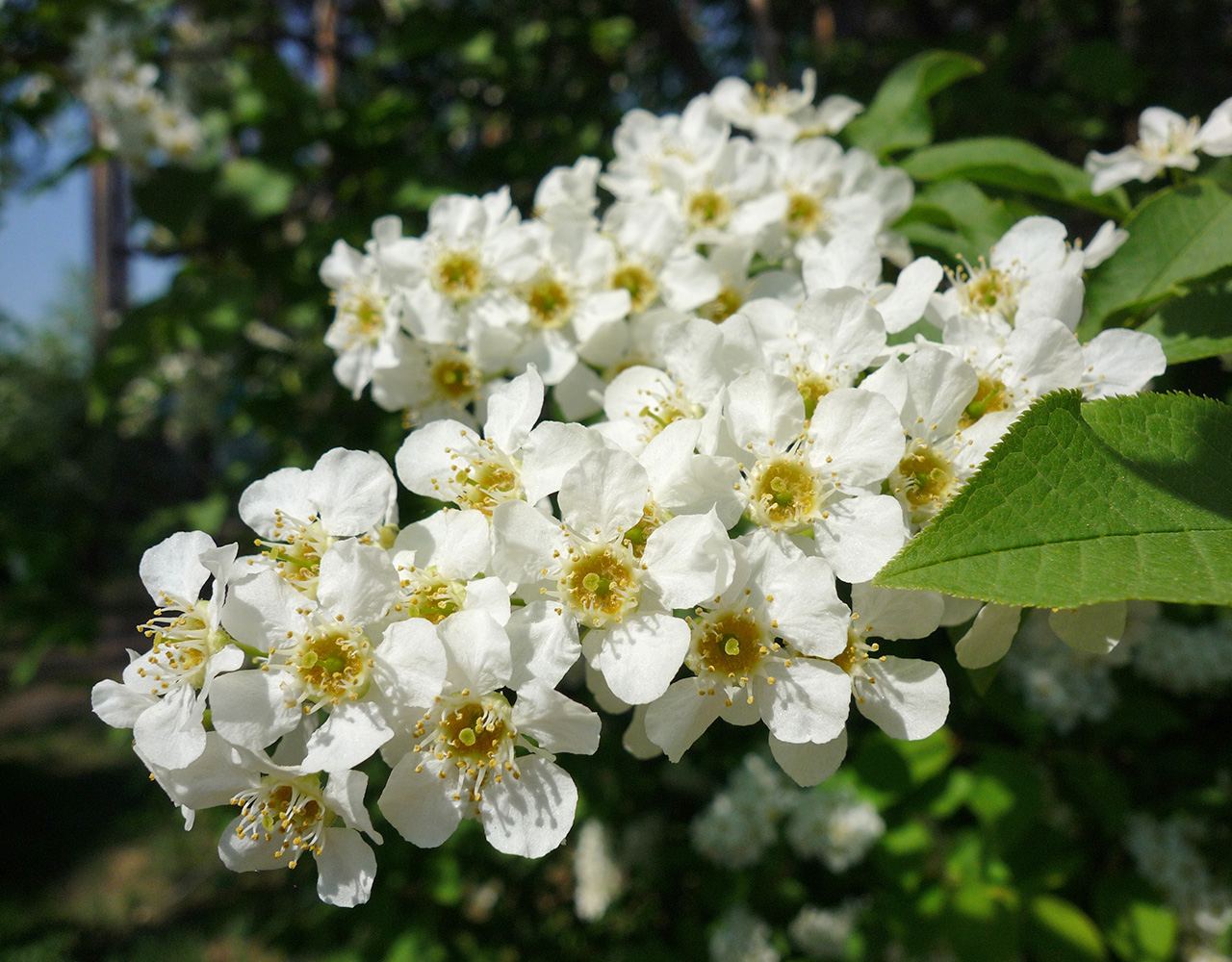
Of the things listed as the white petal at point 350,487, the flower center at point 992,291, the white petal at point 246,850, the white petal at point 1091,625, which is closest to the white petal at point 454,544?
the white petal at point 350,487

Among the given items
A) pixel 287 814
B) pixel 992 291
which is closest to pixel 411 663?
pixel 287 814

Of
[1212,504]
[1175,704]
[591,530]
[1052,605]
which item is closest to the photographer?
[1052,605]

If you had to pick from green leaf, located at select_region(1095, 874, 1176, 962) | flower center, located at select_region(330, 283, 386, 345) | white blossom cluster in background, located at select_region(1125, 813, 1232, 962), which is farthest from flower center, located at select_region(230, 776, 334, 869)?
white blossom cluster in background, located at select_region(1125, 813, 1232, 962)

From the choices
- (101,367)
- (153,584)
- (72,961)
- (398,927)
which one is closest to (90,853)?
(72,961)

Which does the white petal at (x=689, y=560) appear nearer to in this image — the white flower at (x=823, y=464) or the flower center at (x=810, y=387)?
the white flower at (x=823, y=464)

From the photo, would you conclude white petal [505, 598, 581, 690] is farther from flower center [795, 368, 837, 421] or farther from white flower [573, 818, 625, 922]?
white flower [573, 818, 625, 922]

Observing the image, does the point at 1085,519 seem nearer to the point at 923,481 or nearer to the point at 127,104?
the point at 923,481

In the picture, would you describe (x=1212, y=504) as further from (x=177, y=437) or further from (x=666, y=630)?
(x=177, y=437)
